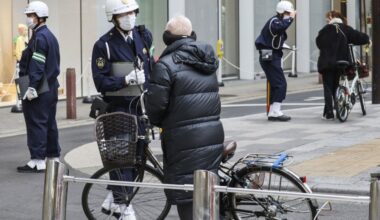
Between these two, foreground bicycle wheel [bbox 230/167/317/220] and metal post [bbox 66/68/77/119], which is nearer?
foreground bicycle wheel [bbox 230/167/317/220]

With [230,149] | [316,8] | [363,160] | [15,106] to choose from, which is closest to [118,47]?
[230,149]

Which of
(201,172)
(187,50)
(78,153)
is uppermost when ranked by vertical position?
(187,50)

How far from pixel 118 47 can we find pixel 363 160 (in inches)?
175

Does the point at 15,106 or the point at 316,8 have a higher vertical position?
the point at 316,8

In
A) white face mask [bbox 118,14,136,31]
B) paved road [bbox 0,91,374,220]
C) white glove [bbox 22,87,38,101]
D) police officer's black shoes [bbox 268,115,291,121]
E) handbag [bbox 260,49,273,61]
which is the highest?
white face mask [bbox 118,14,136,31]

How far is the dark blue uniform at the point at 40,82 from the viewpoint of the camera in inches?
416

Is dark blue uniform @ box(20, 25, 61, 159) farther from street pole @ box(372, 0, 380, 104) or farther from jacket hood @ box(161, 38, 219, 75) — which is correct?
street pole @ box(372, 0, 380, 104)

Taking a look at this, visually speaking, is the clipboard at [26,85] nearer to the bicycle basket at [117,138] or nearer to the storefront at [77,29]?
the bicycle basket at [117,138]

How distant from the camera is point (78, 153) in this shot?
12.6 m

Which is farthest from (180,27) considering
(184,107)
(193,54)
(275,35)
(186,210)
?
(275,35)

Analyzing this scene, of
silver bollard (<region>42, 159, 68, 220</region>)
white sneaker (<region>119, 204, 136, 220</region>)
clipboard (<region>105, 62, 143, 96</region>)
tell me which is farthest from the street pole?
silver bollard (<region>42, 159, 68, 220</region>)

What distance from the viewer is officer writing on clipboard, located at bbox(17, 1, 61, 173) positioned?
1055 cm

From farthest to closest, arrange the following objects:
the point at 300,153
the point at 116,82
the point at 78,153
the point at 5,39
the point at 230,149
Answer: the point at 5,39 < the point at 78,153 < the point at 300,153 < the point at 116,82 < the point at 230,149

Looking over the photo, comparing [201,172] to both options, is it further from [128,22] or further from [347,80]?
[347,80]
